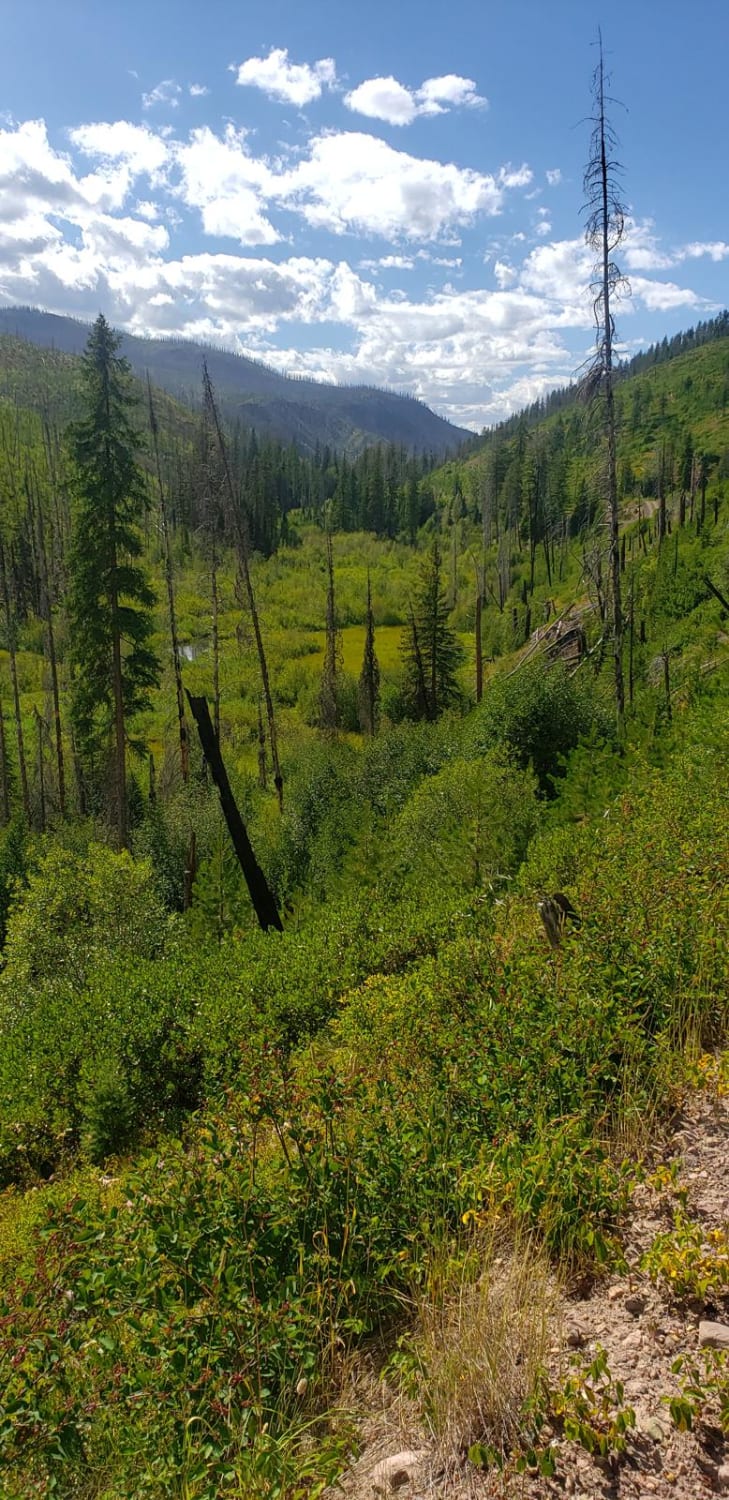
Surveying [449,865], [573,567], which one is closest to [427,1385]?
[449,865]

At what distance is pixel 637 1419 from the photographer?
2.50m

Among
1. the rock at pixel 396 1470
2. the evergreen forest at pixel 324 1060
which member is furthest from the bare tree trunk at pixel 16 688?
the rock at pixel 396 1470

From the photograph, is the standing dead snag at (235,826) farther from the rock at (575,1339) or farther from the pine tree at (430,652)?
the pine tree at (430,652)

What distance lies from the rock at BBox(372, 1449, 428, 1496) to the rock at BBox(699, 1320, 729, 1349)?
42.1 inches

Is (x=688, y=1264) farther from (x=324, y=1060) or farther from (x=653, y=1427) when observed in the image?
(x=324, y=1060)

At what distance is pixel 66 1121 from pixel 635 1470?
7.32 m

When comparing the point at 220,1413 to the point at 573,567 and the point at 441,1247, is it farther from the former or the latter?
the point at 573,567

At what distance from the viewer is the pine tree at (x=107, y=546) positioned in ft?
66.2

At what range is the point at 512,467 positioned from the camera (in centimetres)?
9712

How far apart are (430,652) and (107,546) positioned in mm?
23834

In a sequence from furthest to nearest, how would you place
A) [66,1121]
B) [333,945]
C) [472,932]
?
1. [333,945]
2. [66,1121]
3. [472,932]

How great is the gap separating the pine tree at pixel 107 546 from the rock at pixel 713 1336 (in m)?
21.3

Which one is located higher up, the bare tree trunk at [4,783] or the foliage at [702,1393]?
the foliage at [702,1393]

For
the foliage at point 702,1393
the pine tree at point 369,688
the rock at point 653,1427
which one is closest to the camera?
the foliage at point 702,1393
